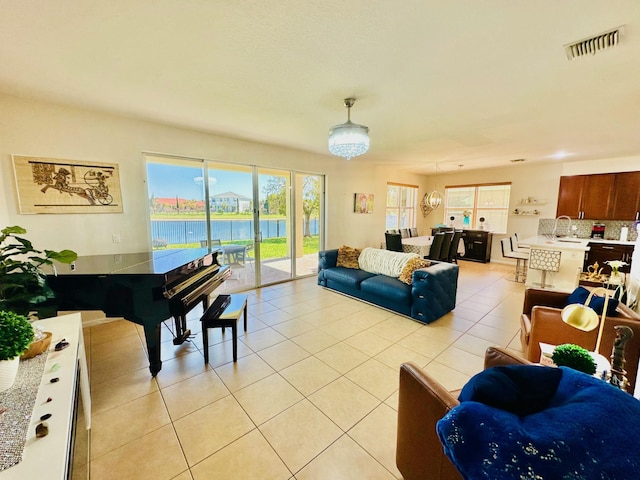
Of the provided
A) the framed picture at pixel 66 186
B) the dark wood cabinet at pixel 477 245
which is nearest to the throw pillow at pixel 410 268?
the framed picture at pixel 66 186

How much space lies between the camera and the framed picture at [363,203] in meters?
6.37

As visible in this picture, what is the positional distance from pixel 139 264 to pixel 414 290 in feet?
10.4

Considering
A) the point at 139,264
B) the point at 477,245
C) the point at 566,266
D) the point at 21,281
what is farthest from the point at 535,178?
the point at 21,281

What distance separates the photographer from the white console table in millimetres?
755

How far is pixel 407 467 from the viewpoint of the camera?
1326 millimetres

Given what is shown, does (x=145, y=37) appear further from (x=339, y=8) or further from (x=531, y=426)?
(x=531, y=426)

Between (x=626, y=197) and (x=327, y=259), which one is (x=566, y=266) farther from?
(x=327, y=259)

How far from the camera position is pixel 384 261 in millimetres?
4102

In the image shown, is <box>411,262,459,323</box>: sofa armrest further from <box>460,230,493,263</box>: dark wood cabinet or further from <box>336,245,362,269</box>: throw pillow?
<box>460,230,493,263</box>: dark wood cabinet

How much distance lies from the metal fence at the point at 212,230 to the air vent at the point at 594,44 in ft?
13.9

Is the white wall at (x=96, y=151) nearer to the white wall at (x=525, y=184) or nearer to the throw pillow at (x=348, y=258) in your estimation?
the throw pillow at (x=348, y=258)

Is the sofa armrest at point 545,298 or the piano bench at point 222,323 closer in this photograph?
the piano bench at point 222,323

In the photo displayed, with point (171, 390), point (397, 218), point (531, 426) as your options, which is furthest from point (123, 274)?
point (397, 218)

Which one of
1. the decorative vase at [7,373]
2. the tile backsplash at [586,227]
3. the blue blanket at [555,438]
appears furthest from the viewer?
the tile backsplash at [586,227]
